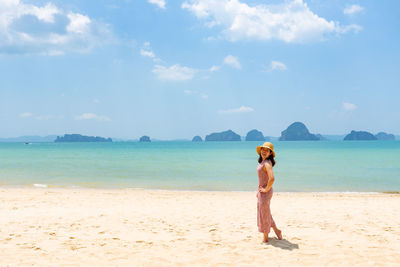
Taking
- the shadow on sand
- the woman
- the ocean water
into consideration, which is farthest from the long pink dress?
the ocean water

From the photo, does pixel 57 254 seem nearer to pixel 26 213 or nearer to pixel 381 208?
pixel 26 213

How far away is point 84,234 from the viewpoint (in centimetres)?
763

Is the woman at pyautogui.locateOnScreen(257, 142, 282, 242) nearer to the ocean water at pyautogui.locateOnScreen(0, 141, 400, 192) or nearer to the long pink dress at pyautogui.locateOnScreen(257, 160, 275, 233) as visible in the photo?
the long pink dress at pyautogui.locateOnScreen(257, 160, 275, 233)

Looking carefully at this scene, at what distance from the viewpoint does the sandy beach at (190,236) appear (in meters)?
6.06

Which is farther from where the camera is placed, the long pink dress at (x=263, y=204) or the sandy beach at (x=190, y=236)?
the long pink dress at (x=263, y=204)

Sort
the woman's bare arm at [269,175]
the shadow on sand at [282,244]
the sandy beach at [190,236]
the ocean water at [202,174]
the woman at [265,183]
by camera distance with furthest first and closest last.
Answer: the ocean water at [202,174], the shadow on sand at [282,244], the woman at [265,183], the woman's bare arm at [269,175], the sandy beach at [190,236]

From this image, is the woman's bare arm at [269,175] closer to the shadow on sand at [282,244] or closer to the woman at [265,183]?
the woman at [265,183]

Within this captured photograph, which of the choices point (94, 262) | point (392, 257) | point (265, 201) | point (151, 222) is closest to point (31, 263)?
point (94, 262)

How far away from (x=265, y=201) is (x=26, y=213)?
7.05m

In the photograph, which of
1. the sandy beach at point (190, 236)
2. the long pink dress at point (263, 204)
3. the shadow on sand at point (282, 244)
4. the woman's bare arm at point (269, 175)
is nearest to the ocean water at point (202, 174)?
the sandy beach at point (190, 236)

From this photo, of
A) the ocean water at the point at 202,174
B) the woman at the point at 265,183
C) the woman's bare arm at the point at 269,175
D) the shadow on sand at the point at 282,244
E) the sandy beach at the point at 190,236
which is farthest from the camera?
the ocean water at the point at 202,174

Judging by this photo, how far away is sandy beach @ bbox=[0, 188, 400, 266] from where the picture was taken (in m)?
6.06

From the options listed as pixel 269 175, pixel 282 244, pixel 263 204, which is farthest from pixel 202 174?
pixel 269 175

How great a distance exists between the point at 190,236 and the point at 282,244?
6.31 feet
